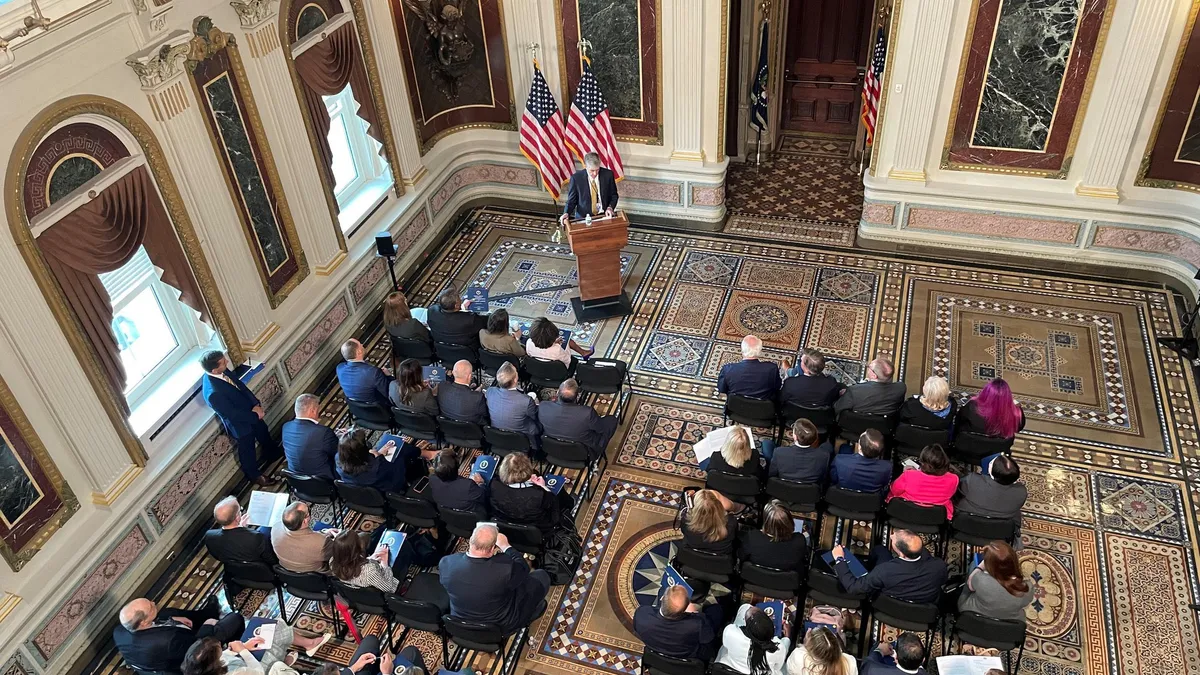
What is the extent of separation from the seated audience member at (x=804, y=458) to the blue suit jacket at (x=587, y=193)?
12.7 ft

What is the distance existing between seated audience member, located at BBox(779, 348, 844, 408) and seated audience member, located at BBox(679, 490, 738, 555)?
1.51m

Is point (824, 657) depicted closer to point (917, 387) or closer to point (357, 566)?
point (357, 566)

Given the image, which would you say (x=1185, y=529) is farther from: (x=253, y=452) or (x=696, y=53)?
(x=253, y=452)

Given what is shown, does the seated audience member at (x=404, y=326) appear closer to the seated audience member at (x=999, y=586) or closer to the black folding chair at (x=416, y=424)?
the black folding chair at (x=416, y=424)

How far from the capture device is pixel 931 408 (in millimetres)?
6727

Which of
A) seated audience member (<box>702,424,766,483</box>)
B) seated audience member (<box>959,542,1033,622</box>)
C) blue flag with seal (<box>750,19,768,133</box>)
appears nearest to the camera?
seated audience member (<box>959,542,1033,622</box>)

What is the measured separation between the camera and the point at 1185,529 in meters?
6.86

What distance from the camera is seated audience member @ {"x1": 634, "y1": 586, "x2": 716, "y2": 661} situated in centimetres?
518

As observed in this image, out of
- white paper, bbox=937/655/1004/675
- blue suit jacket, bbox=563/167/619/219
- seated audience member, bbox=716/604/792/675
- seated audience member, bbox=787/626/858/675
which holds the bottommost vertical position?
white paper, bbox=937/655/1004/675

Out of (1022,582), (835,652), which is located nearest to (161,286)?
(835,652)

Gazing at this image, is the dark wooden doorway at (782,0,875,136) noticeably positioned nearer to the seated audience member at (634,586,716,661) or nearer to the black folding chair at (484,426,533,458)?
the black folding chair at (484,426,533,458)

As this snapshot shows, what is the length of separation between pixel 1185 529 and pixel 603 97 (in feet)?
24.0

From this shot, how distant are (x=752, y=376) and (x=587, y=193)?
3173 mm

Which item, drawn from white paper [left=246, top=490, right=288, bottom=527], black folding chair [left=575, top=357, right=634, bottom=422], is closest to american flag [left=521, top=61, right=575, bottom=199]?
black folding chair [left=575, top=357, right=634, bottom=422]
